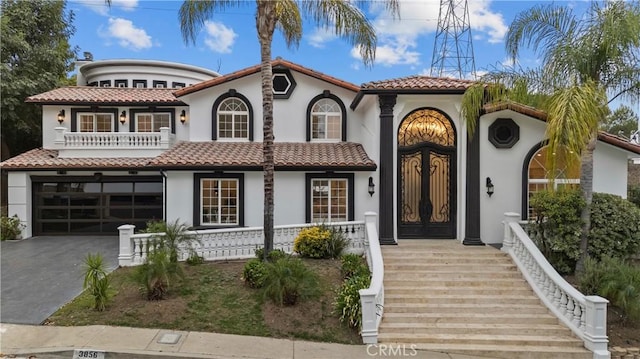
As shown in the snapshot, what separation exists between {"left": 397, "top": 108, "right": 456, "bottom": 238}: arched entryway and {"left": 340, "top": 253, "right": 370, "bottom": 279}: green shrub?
259cm

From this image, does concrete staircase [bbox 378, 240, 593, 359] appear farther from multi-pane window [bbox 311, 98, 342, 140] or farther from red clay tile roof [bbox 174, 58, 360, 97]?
red clay tile roof [bbox 174, 58, 360, 97]

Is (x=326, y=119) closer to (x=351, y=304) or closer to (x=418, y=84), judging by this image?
(x=418, y=84)

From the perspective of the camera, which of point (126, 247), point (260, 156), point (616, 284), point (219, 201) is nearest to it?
point (616, 284)

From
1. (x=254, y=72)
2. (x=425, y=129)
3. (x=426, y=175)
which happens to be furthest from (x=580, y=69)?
(x=254, y=72)

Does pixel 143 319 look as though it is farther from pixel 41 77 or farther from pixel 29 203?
pixel 41 77

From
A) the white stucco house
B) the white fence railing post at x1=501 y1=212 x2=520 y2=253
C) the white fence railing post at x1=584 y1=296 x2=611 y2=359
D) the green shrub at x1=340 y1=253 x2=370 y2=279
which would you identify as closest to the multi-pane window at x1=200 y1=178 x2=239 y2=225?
the white stucco house

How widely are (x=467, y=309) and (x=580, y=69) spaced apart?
6132 mm

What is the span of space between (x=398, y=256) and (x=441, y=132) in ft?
14.0

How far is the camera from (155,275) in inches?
298

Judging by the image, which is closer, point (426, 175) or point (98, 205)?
point (426, 175)

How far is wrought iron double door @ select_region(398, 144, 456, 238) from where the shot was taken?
11.2m

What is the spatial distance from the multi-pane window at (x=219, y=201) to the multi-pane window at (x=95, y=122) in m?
7.18

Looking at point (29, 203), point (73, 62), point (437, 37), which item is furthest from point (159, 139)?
point (437, 37)

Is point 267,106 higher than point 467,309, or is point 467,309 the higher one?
point 267,106
